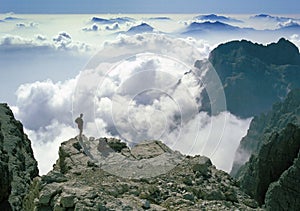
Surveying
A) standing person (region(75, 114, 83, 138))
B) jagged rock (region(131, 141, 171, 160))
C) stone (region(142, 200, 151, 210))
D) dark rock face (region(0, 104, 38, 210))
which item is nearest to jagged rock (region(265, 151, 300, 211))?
dark rock face (region(0, 104, 38, 210))

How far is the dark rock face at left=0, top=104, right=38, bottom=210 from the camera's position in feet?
123

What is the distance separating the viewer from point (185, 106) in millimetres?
26969

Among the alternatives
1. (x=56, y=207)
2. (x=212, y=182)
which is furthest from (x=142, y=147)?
(x=56, y=207)

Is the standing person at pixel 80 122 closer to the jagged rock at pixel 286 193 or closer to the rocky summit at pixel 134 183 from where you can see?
the rocky summit at pixel 134 183

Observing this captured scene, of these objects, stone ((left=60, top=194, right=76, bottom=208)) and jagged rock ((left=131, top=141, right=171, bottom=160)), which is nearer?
stone ((left=60, top=194, right=76, bottom=208))

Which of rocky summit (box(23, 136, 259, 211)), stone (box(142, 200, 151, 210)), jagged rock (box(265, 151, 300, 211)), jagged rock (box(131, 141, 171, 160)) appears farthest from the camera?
jagged rock (box(265, 151, 300, 211))

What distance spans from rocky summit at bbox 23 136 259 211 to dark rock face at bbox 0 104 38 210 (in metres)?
7.66

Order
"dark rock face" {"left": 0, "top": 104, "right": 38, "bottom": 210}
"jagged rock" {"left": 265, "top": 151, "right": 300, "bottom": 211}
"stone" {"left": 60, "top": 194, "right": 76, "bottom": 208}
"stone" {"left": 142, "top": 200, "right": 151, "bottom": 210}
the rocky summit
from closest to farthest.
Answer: "stone" {"left": 60, "top": 194, "right": 76, "bottom": 208} < "stone" {"left": 142, "top": 200, "right": 151, "bottom": 210} < the rocky summit < "dark rock face" {"left": 0, "top": 104, "right": 38, "bottom": 210} < "jagged rock" {"left": 265, "top": 151, "right": 300, "bottom": 211}

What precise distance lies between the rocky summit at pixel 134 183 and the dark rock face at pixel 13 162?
7663mm

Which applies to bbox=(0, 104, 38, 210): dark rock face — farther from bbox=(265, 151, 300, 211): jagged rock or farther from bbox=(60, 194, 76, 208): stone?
bbox=(265, 151, 300, 211): jagged rock

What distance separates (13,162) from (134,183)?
2431 centimetres

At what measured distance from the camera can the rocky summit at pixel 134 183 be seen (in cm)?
2064

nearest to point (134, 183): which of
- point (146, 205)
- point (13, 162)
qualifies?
point (146, 205)

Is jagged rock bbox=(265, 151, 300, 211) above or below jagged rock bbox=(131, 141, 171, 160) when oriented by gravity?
above
